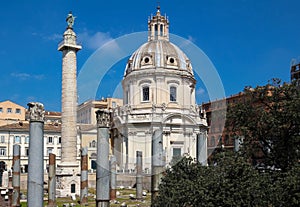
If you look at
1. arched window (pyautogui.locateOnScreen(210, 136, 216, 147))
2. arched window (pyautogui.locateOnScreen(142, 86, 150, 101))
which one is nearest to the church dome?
arched window (pyautogui.locateOnScreen(142, 86, 150, 101))

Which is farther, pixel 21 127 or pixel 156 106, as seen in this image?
pixel 21 127

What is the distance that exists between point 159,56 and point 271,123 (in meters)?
36.7

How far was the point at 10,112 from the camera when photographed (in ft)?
199

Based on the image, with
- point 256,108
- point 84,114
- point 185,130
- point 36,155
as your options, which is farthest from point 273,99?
point 84,114

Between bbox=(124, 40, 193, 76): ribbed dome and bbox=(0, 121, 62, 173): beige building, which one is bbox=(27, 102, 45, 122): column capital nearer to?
bbox=(124, 40, 193, 76): ribbed dome

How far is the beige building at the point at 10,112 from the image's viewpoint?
59156 millimetres

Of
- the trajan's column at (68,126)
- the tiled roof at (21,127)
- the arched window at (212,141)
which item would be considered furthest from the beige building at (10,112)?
the trajan's column at (68,126)

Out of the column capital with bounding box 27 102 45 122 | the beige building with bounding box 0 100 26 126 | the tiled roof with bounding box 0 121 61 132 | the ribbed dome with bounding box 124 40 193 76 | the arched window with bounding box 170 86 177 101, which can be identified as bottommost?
the column capital with bounding box 27 102 45 122

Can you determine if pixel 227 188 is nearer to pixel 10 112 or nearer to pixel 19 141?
pixel 19 141

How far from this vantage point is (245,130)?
1728 centimetres

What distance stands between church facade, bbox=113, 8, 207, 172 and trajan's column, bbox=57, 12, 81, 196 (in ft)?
54.1

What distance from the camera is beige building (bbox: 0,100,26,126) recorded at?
59156 millimetres

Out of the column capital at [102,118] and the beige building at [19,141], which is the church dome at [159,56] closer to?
the beige building at [19,141]

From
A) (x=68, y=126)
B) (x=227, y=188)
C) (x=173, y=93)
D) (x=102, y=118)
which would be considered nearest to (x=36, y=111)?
(x=102, y=118)
